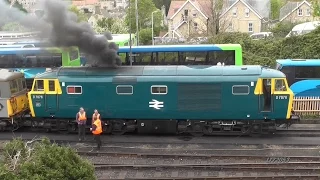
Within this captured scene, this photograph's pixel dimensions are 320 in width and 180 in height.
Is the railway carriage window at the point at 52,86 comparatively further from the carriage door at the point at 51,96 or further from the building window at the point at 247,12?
the building window at the point at 247,12

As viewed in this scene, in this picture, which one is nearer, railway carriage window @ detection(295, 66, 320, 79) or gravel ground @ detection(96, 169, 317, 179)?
gravel ground @ detection(96, 169, 317, 179)

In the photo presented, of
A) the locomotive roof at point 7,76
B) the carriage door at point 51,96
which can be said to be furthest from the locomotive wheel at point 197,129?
the locomotive roof at point 7,76

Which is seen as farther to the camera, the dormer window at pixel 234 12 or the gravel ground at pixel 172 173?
the dormer window at pixel 234 12

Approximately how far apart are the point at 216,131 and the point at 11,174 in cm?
1082

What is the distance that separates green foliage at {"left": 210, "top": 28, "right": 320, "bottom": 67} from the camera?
1239 inches

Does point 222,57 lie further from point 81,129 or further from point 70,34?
point 81,129

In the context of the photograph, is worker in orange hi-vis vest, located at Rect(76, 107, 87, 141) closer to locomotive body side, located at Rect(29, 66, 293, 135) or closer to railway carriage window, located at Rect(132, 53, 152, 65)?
locomotive body side, located at Rect(29, 66, 293, 135)

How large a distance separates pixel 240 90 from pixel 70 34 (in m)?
7.58

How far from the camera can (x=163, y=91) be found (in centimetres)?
1739


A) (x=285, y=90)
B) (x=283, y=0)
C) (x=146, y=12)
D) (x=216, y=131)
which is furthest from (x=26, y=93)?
(x=283, y=0)

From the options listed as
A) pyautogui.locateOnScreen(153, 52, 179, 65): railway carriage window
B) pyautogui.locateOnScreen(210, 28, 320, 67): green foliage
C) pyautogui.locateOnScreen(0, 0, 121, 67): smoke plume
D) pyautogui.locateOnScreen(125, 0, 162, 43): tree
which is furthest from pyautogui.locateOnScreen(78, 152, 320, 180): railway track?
pyautogui.locateOnScreen(125, 0, 162, 43): tree

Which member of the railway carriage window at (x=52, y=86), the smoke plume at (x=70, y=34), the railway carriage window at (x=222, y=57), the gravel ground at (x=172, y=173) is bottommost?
the gravel ground at (x=172, y=173)

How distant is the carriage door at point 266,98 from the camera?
55.7 feet

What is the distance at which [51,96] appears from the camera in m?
18.0
